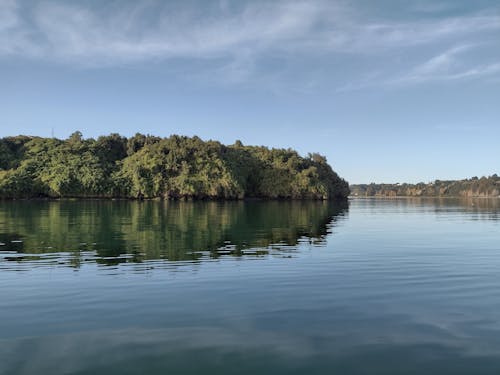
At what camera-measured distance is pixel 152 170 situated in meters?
150

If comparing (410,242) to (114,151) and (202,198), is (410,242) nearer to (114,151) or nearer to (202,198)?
(202,198)

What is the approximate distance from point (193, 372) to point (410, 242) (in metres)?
27.2

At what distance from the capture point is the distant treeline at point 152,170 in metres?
144

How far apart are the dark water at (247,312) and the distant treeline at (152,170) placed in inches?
4841

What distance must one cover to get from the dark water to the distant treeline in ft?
403

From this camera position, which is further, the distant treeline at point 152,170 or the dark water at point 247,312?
the distant treeline at point 152,170

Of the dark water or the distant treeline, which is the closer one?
the dark water

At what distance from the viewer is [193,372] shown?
883 centimetres

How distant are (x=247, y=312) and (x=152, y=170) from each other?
463 feet

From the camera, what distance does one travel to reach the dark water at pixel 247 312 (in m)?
9.41

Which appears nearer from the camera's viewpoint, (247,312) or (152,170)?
(247,312)

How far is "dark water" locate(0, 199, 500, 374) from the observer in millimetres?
9406

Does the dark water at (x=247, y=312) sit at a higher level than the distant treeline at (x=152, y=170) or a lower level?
lower

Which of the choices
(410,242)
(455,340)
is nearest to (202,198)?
(410,242)
